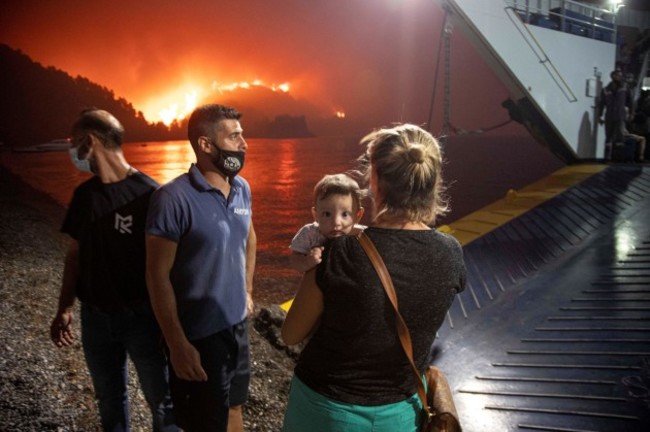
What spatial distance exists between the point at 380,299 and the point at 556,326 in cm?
394

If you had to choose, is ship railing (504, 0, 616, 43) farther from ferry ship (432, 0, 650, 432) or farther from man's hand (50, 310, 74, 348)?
man's hand (50, 310, 74, 348)

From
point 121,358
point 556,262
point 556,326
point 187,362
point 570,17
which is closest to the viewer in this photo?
point 187,362

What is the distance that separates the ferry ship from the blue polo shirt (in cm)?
237

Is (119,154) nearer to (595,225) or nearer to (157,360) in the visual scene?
(157,360)

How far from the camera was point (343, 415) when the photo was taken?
1485 mm

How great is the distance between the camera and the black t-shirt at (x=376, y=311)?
1.39 meters

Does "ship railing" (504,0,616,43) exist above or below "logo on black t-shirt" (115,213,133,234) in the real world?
above

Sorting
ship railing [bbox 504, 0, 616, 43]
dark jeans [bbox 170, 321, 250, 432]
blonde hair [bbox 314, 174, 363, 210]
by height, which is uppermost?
ship railing [bbox 504, 0, 616, 43]

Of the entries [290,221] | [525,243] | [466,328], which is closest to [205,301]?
[466,328]

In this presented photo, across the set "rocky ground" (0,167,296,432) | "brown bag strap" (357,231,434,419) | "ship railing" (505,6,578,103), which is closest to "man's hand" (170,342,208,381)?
"brown bag strap" (357,231,434,419)

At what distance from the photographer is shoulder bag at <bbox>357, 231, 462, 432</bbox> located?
4.53 ft

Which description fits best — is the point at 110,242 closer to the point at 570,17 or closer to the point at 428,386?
the point at 428,386

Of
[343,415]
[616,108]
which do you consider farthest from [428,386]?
[616,108]

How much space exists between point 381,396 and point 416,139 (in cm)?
87
